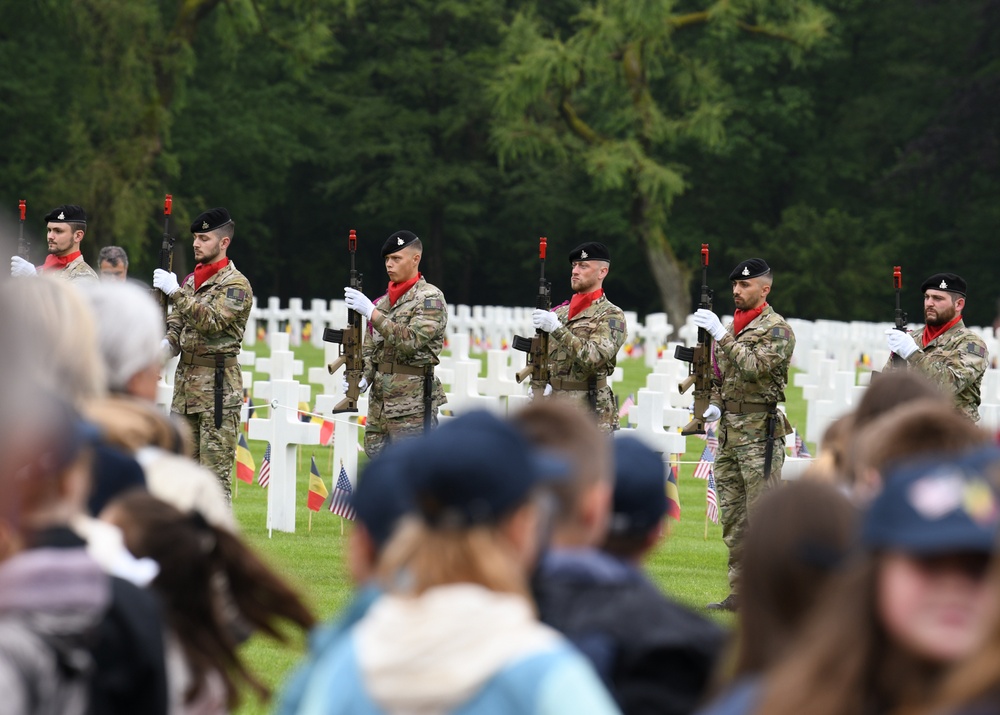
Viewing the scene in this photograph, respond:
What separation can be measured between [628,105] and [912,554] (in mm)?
43173

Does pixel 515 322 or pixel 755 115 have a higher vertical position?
pixel 755 115

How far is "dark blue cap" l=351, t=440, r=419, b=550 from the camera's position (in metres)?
3.22

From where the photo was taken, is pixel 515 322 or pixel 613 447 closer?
pixel 613 447

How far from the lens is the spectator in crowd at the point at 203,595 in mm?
3744


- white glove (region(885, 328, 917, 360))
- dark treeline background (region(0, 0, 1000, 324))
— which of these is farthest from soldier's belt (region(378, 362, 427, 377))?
dark treeline background (region(0, 0, 1000, 324))

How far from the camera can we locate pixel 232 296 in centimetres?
1267

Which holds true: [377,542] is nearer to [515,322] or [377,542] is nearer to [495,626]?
[495,626]

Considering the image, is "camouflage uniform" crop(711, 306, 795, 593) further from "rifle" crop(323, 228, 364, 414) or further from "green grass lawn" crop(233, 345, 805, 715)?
"rifle" crop(323, 228, 364, 414)

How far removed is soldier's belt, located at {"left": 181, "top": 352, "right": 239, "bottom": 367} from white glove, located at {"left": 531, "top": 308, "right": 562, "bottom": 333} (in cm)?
204

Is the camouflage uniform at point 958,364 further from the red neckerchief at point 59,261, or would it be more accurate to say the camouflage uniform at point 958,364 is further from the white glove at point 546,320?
the red neckerchief at point 59,261

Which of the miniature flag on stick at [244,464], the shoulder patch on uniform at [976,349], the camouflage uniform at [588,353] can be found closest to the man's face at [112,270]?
the miniature flag on stick at [244,464]

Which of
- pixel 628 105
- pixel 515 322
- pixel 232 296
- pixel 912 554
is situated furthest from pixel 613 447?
pixel 628 105

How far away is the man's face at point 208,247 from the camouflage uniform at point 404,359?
1172 mm

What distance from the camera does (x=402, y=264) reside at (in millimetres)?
12789
